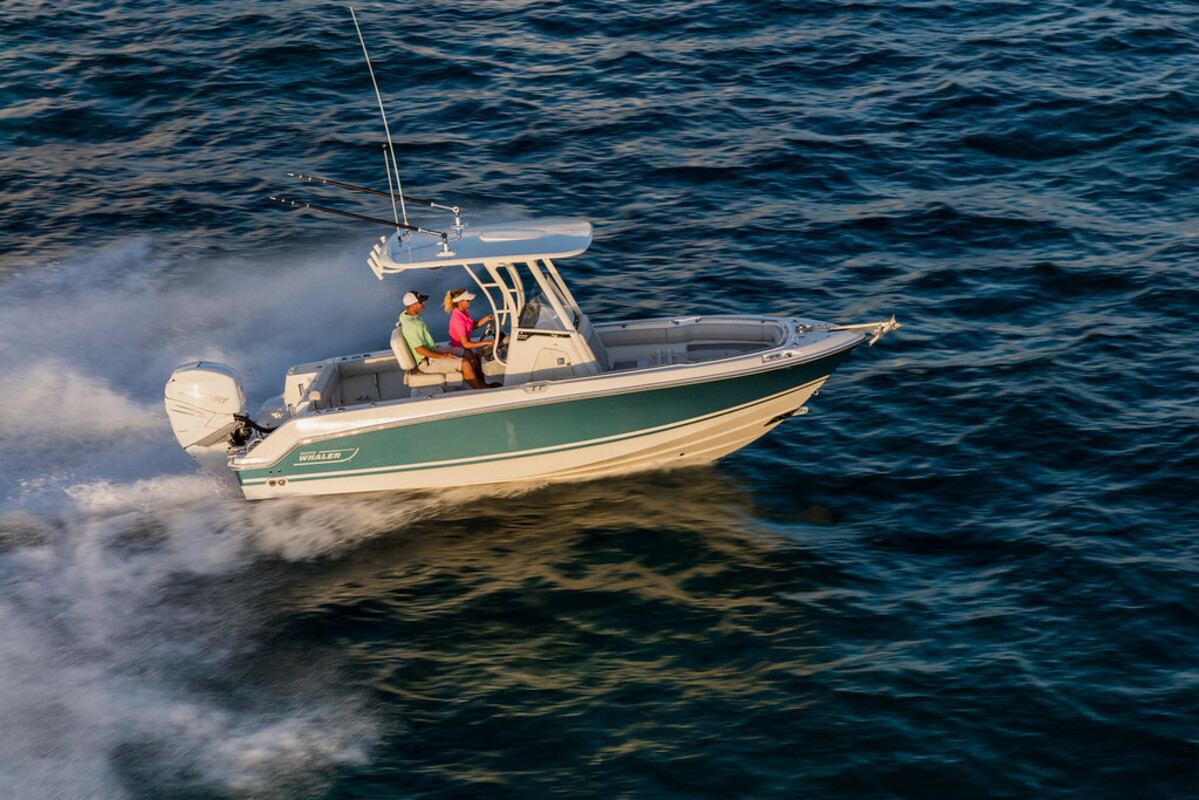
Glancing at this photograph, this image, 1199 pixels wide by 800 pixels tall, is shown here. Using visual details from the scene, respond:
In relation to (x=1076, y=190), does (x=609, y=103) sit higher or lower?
higher

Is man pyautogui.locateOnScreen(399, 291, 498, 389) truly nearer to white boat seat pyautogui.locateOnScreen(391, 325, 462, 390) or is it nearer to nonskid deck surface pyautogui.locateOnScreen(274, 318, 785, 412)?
white boat seat pyautogui.locateOnScreen(391, 325, 462, 390)

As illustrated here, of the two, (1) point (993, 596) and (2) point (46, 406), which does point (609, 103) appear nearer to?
(2) point (46, 406)

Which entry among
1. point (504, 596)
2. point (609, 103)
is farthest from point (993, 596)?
point (609, 103)

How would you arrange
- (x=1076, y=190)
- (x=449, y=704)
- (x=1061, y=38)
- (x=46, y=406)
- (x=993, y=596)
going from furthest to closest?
(x=1061, y=38)
(x=1076, y=190)
(x=46, y=406)
(x=993, y=596)
(x=449, y=704)

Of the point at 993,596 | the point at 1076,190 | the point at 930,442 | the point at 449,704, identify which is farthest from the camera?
the point at 1076,190

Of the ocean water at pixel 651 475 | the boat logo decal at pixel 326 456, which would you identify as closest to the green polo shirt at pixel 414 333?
the boat logo decal at pixel 326 456

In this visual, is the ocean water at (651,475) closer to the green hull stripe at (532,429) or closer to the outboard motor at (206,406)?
the green hull stripe at (532,429)

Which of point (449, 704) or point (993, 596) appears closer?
point (449, 704)

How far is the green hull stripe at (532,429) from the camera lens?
41.8 ft

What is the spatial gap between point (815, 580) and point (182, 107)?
17498 mm

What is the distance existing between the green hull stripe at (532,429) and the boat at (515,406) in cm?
1

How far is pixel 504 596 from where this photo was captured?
11766mm

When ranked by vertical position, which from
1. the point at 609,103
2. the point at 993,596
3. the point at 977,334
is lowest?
the point at 993,596

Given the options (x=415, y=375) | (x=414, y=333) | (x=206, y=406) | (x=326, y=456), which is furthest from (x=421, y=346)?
(x=206, y=406)
